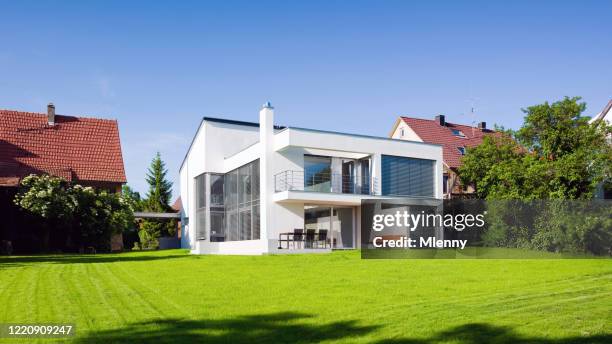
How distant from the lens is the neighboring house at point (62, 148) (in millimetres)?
33594

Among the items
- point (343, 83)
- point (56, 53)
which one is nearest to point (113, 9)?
point (56, 53)

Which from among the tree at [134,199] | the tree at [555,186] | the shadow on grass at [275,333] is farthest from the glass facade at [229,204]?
the shadow on grass at [275,333]

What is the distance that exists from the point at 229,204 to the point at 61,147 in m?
12.2

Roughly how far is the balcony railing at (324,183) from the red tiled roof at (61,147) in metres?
13.6

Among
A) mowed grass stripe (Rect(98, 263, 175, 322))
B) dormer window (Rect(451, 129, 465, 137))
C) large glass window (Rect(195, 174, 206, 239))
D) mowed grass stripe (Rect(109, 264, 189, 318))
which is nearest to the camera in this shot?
mowed grass stripe (Rect(98, 263, 175, 322))

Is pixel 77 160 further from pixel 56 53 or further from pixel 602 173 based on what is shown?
pixel 602 173

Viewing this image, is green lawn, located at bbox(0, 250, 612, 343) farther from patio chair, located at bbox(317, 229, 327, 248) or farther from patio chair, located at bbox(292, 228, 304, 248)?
patio chair, located at bbox(317, 229, 327, 248)

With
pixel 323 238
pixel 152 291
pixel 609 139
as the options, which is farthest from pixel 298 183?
pixel 152 291

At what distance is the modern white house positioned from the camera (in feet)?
84.4

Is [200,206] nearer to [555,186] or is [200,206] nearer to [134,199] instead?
[555,186]

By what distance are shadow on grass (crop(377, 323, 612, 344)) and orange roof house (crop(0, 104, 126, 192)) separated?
98.5 ft

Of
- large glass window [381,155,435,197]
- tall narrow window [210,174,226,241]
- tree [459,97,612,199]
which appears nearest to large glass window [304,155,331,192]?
large glass window [381,155,435,197]

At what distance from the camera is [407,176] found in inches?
1120

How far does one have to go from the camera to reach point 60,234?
3184 centimetres
